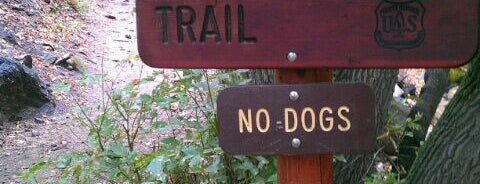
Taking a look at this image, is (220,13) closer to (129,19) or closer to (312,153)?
(312,153)

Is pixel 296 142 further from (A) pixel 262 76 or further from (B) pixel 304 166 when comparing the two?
(A) pixel 262 76

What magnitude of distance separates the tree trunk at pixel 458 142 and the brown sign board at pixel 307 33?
0.83 m

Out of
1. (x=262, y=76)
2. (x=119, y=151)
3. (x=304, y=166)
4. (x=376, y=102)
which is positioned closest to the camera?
(x=304, y=166)

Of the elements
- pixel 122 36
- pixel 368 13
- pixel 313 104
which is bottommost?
pixel 122 36

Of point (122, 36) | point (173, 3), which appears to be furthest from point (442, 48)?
point (122, 36)

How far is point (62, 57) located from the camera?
26.7 ft

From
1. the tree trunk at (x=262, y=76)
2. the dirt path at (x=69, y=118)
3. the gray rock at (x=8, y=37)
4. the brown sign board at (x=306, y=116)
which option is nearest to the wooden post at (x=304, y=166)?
the brown sign board at (x=306, y=116)

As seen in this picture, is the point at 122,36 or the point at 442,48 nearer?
the point at 442,48

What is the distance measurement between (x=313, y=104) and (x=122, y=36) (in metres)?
9.06

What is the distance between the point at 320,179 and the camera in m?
1.84

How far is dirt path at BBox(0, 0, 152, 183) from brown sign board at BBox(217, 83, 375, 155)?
1781mm

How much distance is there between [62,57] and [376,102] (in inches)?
220

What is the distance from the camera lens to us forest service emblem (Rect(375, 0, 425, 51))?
1.62 metres

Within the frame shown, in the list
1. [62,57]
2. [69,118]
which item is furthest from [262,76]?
[62,57]
